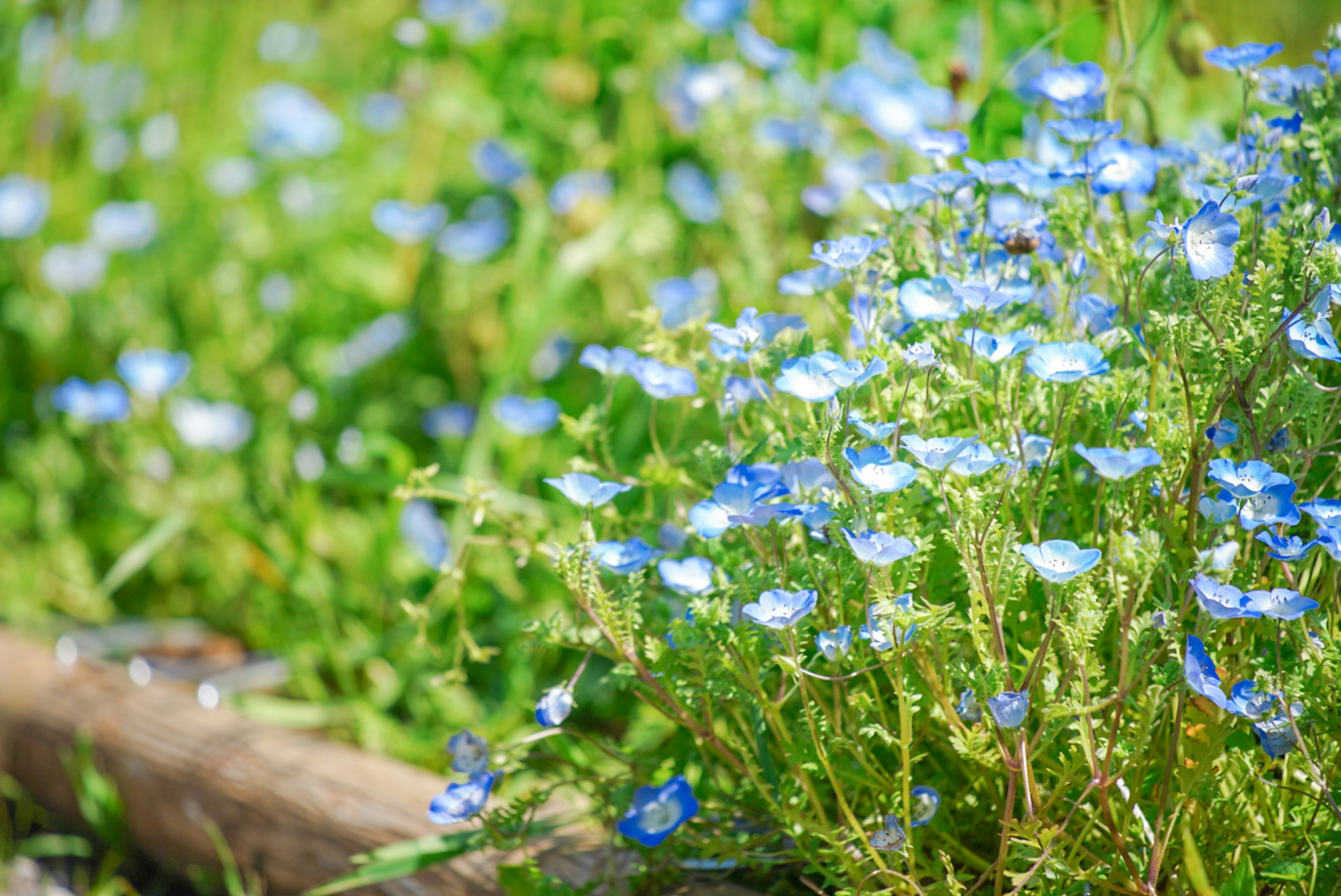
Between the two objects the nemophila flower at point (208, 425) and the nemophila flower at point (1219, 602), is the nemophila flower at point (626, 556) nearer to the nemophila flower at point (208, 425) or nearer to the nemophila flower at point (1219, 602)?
the nemophila flower at point (1219, 602)

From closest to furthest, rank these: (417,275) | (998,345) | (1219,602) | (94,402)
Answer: (1219,602)
(998,345)
(94,402)
(417,275)

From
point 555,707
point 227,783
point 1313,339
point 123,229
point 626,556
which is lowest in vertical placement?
point 227,783

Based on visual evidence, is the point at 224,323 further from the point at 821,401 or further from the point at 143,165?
the point at 821,401

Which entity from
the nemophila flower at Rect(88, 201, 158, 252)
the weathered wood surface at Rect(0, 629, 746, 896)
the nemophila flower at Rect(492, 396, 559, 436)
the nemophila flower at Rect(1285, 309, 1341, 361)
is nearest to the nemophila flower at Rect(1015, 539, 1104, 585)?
the nemophila flower at Rect(1285, 309, 1341, 361)

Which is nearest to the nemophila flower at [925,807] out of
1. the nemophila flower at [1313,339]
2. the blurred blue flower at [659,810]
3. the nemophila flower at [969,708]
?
the nemophila flower at [969,708]

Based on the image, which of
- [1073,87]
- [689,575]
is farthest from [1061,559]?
[1073,87]

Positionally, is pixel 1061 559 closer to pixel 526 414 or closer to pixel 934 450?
pixel 934 450

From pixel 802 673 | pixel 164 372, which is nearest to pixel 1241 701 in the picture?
pixel 802 673
